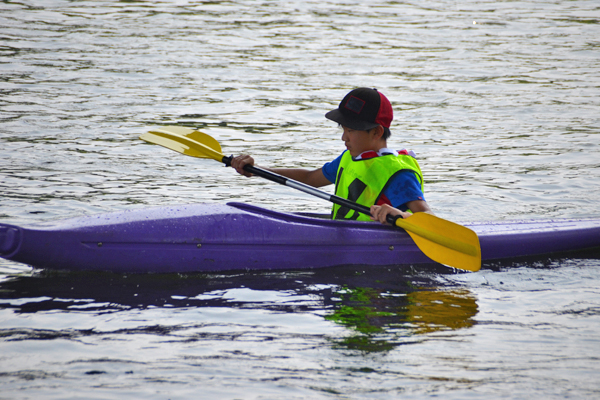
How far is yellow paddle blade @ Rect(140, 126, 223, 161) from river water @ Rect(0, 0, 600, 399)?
27.3 inches

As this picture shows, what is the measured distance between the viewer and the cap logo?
152 inches

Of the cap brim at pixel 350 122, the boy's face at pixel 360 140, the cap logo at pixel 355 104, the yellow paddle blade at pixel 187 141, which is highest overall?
the cap logo at pixel 355 104

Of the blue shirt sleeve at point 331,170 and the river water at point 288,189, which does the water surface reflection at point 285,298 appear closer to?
the river water at point 288,189

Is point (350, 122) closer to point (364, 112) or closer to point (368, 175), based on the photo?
point (364, 112)

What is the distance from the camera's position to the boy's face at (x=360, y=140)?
3.90 metres

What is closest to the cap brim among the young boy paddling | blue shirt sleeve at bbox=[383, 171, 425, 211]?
the young boy paddling

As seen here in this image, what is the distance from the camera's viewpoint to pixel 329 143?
775 cm

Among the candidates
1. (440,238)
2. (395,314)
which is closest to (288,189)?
(440,238)

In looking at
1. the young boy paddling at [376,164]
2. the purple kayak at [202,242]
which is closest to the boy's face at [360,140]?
the young boy paddling at [376,164]

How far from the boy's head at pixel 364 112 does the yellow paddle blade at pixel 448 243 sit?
1.83ft

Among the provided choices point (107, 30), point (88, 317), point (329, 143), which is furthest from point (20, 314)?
point (107, 30)

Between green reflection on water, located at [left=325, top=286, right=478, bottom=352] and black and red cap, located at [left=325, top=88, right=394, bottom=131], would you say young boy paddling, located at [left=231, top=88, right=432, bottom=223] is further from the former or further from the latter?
green reflection on water, located at [left=325, top=286, right=478, bottom=352]

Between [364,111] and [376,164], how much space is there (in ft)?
0.95

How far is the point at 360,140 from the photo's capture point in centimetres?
391
